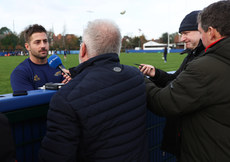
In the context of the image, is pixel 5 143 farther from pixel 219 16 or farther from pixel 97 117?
pixel 219 16

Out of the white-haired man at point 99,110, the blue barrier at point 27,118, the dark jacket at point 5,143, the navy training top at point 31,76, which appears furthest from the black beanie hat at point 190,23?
the dark jacket at point 5,143

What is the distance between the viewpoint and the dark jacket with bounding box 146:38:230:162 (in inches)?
53.7

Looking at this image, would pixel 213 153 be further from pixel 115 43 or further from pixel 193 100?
pixel 115 43

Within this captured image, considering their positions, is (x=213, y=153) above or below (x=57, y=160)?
below

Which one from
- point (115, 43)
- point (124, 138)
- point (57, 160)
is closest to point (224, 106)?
point (124, 138)

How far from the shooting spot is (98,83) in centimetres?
124

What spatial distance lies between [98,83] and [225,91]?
854 millimetres

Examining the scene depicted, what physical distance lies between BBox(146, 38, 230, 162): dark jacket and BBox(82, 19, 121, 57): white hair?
50 centimetres

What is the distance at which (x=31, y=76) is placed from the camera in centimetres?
315

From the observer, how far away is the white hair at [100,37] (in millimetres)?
1338

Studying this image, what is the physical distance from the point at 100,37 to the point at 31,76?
2181 mm

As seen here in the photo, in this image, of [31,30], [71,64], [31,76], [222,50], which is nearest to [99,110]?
[222,50]

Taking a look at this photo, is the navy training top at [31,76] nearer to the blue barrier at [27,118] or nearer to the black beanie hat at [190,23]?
the blue barrier at [27,118]

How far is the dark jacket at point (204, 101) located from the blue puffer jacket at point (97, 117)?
0.21 metres
